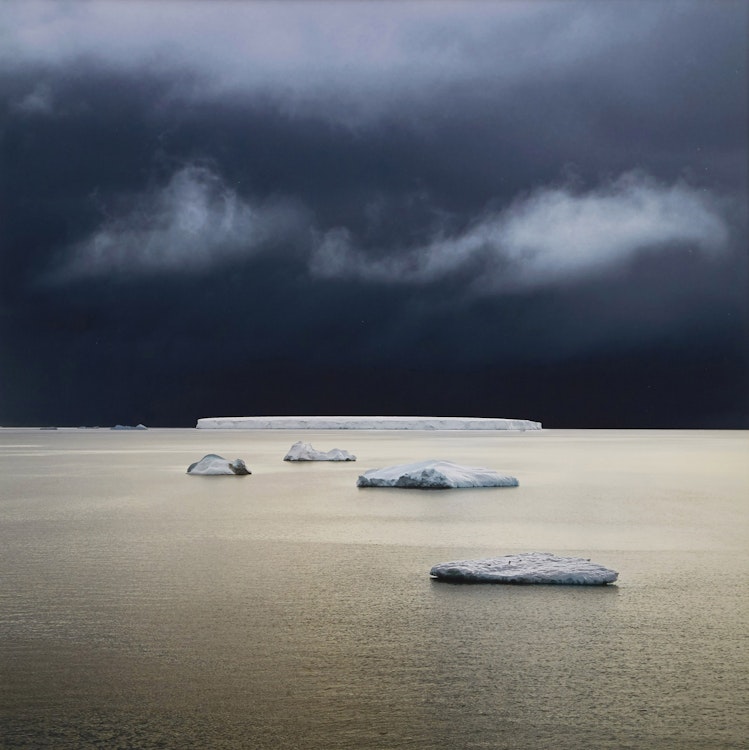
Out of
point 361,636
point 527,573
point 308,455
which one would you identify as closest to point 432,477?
point 527,573

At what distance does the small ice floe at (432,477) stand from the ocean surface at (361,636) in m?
3.02

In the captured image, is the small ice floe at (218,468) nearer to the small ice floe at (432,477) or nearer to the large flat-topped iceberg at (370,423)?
the small ice floe at (432,477)

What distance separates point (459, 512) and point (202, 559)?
354 cm

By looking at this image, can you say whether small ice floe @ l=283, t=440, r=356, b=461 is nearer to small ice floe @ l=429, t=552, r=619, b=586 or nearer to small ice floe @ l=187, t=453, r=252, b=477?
small ice floe @ l=187, t=453, r=252, b=477

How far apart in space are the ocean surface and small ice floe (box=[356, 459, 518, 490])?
302 centimetres

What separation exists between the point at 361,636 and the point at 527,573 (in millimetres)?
1598

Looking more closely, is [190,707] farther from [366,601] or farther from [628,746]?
[366,601]

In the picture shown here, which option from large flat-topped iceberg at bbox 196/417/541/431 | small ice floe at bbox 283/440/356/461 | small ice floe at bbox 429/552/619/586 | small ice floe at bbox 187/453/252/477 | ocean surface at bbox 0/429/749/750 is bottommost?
ocean surface at bbox 0/429/749/750

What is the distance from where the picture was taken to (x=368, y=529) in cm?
763

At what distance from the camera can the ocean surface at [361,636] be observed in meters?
2.73

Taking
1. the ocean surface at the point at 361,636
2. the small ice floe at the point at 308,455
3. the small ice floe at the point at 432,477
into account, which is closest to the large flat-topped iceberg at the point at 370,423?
the small ice floe at the point at 308,455

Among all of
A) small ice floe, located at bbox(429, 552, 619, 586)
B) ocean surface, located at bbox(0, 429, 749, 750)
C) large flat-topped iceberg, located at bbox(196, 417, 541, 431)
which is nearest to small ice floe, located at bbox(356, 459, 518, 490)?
ocean surface, located at bbox(0, 429, 749, 750)

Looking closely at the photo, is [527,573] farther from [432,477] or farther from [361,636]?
[432,477]

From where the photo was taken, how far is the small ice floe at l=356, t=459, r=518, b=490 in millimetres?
11492
